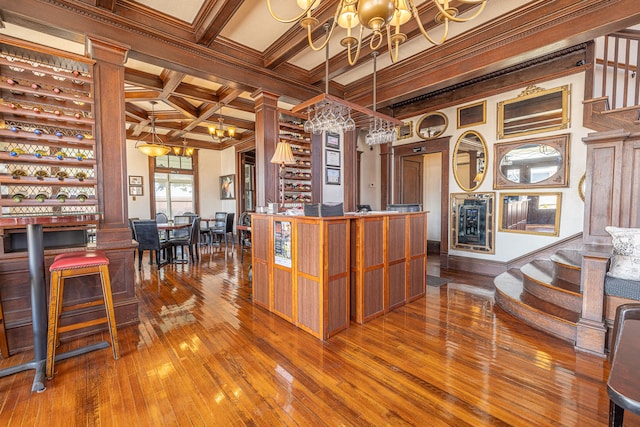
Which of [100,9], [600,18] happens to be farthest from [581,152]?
[100,9]

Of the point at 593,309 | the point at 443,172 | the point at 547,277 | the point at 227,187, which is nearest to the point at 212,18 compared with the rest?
the point at 593,309

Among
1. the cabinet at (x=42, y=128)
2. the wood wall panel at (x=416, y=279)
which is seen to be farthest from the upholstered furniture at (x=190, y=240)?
the wood wall panel at (x=416, y=279)

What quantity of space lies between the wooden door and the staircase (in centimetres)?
337

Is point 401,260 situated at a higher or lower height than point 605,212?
lower

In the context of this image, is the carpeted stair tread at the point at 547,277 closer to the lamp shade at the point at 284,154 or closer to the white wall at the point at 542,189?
the white wall at the point at 542,189

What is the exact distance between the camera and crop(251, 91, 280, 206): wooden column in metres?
4.16

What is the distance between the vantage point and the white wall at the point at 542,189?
4035 mm

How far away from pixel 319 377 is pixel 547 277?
3.05m

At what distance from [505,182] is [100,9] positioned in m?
5.91

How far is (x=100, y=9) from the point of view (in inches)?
107

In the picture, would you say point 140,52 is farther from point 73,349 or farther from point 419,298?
point 419,298

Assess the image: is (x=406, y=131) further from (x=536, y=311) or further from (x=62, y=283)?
(x=62, y=283)

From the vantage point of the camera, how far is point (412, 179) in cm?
718

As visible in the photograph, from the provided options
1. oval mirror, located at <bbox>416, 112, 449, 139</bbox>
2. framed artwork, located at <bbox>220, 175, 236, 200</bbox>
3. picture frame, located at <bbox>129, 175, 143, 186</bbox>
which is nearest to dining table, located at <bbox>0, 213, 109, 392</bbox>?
oval mirror, located at <bbox>416, 112, 449, 139</bbox>
